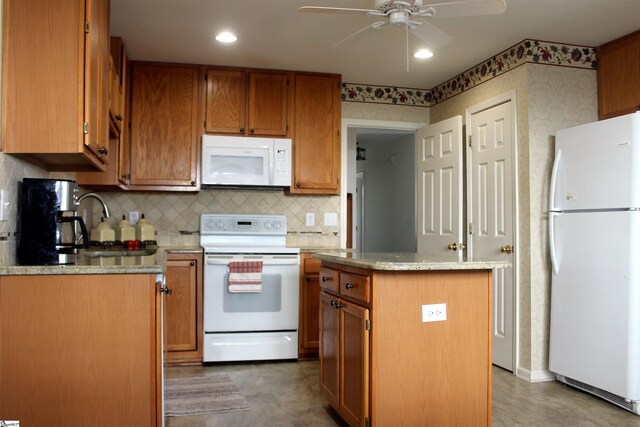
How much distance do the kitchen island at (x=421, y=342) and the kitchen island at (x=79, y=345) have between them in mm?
868

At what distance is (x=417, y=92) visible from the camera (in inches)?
201

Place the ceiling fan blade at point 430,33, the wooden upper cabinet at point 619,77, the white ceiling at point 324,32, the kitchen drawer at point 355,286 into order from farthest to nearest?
the wooden upper cabinet at point 619,77 → the white ceiling at point 324,32 → the ceiling fan blade at point 430,33 → the kitchen drawer at point 355,286

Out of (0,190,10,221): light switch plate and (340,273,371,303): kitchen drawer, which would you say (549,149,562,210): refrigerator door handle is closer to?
(340,273,371,303): kitchen drawer

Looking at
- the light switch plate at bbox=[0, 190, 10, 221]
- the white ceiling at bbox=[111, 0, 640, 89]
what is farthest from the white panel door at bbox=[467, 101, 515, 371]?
the light switch plate at bbox=[0, 190, 10, 221]

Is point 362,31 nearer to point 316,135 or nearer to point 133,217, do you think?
point 316,135

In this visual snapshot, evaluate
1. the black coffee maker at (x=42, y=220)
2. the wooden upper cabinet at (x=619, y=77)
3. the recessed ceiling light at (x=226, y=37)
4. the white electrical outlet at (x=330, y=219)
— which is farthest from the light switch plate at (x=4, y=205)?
the wooden upper cabinet at (x=619, y=77)

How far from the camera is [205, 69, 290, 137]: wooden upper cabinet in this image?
4363 millimetres

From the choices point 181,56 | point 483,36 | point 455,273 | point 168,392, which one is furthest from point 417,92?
point 168,392

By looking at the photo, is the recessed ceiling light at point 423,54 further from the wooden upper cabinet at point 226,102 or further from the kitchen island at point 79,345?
the kitchen island at point 79,345

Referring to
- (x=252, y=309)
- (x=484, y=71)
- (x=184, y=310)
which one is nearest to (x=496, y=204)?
(x=484, y=71)

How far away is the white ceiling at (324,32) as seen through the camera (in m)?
3.18

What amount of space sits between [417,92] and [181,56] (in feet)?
7.39

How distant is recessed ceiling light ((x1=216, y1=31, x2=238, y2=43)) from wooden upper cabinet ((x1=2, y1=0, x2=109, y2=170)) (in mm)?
1522

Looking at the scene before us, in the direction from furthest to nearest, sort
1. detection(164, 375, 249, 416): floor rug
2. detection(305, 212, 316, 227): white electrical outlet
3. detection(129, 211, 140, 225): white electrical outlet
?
detection(305, 212, 316, 227): white electrical outlet < detection(129, 211, 140, 225): white electrical outlet < detection(164, 375, 249, 416): floor rug
